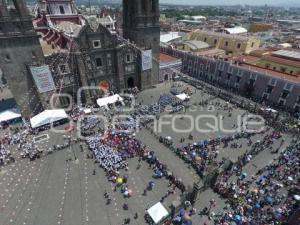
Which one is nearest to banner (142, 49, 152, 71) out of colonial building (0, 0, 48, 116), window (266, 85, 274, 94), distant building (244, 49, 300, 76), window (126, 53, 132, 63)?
window (126, 53, 132, 63)

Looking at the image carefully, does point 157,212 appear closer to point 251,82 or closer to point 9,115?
point 9,115

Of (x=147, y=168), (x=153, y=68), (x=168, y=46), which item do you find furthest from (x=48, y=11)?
(x=147, y=168)

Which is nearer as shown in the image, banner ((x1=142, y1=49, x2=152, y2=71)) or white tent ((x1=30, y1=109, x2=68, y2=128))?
white tent ((x1=30, y1=109, x2=68, y2=128))

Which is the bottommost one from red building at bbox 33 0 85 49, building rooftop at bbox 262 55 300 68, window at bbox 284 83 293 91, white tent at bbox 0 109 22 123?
white tent at bbox 0 109 22 123

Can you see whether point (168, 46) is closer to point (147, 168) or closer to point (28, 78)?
point (28, 78)

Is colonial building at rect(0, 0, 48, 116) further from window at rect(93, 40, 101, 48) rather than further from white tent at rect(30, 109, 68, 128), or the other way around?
window at rect(93, 40, 101, 48)


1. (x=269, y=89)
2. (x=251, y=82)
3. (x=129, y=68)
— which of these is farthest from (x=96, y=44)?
(x=269, y=89)

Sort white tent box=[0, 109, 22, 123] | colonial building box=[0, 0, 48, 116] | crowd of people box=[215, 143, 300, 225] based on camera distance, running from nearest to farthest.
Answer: crowd of people box=[215, 143, 300, 225] < colonial building box=[0, 0, 48, 116] < white tent box=[0, 109, 22, 123]
